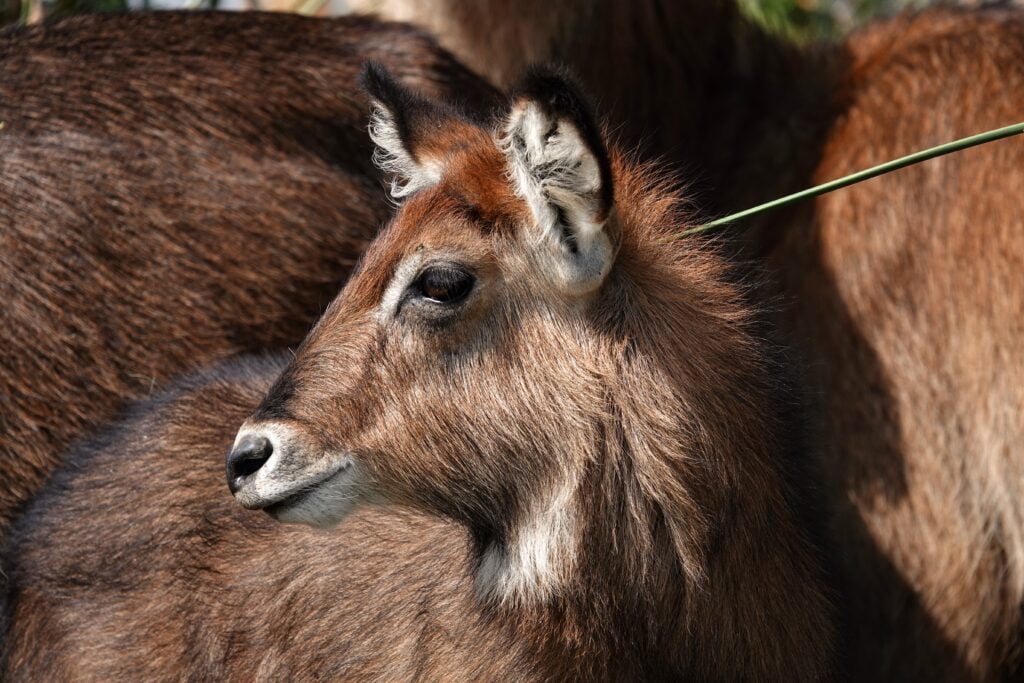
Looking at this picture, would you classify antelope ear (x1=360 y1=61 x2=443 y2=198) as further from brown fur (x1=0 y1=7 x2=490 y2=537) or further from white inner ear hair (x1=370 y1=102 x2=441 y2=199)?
brown fur (x1=0 y1=7 x2=490 y2=537)

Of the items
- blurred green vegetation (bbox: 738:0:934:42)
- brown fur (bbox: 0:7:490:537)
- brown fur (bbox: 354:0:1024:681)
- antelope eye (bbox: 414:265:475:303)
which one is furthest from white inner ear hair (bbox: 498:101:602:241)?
blurred green vegetation (bbox: 738:0:934:42)

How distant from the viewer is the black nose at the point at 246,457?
3941mm

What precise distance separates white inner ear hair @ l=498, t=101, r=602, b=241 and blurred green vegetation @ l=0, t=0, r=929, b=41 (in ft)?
11.6

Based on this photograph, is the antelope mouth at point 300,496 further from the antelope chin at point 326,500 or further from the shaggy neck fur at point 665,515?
the shaggy neck fur at point 665,515

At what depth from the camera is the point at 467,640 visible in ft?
14.3

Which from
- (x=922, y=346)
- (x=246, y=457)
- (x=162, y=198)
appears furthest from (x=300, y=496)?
(x=922, y=346)

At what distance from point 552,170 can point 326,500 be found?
3.51 ft

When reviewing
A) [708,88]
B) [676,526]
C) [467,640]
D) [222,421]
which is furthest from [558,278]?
[708,88]

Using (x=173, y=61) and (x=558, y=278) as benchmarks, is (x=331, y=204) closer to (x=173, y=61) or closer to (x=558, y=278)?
(x=173, y=61)

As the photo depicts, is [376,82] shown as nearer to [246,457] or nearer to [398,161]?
[398,161]

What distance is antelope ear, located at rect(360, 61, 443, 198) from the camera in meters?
4.42

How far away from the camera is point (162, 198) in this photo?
5473mm

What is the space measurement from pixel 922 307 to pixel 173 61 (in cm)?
307

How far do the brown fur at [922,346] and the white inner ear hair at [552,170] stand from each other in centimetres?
149
